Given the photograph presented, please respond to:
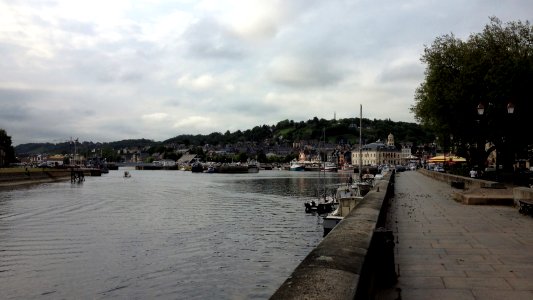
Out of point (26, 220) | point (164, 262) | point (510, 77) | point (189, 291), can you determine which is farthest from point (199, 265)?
point (510, 77)

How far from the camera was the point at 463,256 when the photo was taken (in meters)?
10.2

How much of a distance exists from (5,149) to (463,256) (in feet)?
503

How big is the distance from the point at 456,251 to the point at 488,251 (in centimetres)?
68

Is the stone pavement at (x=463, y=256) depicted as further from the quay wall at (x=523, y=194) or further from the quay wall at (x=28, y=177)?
the quay wall at (x=28, y=177)

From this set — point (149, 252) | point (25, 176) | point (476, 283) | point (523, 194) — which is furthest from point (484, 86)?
point (25, 176)

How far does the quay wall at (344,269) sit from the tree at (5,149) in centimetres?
14087

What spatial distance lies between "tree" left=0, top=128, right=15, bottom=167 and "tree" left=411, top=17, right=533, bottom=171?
120033 millimetres

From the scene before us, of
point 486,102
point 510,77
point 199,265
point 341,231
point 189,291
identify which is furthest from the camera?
point 486,102

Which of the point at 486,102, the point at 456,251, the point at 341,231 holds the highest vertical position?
the point at 486,102

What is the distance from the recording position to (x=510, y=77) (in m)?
37.3

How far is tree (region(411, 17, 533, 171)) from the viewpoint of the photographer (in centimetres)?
3759

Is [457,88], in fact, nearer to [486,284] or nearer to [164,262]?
A: [164,262]

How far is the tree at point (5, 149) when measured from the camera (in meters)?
132

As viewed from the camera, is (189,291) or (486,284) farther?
(189,291)
